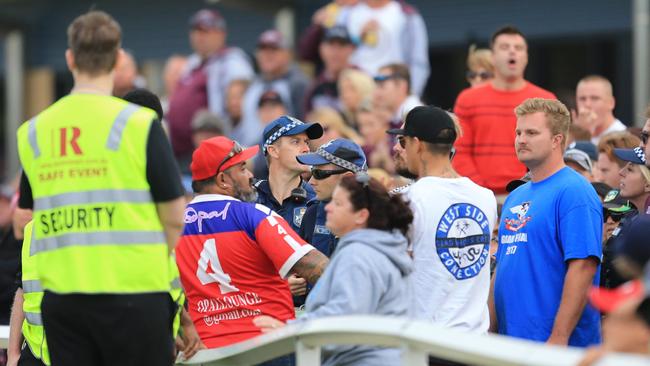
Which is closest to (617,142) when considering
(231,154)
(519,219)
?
(519,219)

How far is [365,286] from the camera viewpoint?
198 inches

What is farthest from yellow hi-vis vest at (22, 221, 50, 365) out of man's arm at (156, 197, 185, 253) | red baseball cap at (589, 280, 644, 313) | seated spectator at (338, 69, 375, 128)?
seated spectator at (338, 69, 375, 128)

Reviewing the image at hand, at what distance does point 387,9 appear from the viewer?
12672 millimetres

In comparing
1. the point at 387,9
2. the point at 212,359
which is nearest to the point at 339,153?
the point at 212,359

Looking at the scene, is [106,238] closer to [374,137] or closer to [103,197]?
[103,197]

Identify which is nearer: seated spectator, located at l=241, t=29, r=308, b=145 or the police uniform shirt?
the police uniform shirt

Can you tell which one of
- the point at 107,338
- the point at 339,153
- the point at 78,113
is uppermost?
the point at 78,113

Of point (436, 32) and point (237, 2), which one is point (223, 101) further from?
point (436, 32)

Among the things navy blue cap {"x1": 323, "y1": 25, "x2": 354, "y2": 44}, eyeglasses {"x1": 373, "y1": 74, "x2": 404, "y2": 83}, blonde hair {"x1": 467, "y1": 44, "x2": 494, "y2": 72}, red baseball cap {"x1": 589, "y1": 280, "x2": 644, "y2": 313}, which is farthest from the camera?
navy blue cap {"x1": 323, "y1": 25, "x2": 354, "y2": 44}

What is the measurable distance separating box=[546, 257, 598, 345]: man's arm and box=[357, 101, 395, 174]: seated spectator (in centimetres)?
463

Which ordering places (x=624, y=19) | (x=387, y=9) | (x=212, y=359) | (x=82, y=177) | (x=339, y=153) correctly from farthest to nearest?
(x=624, y=19), (x=387, y=9), (x=339, y=153), (x=212, y=359), (x=82, y=177)

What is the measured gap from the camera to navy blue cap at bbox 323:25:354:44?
12375mm

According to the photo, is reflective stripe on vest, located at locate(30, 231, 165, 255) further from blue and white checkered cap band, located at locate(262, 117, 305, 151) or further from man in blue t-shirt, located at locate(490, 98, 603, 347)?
blue and white checkered cap band, located at locate(262, 117, 305, 151)

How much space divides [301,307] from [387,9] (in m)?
6.42
